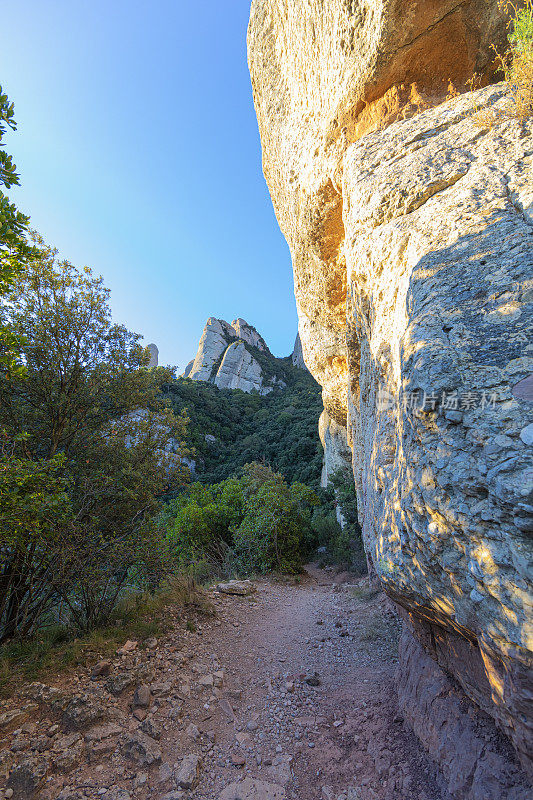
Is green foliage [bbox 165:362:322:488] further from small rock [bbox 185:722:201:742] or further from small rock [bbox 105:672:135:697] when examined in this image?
small rock [bbox 185:722:201:742]

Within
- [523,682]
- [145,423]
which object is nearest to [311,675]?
[523,682]

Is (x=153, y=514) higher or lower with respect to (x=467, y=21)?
lower

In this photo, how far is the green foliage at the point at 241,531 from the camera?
9.20m

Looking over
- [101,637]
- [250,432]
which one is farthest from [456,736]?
[250,432]

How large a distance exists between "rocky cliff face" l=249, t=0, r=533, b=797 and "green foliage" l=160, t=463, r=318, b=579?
6.24 meters

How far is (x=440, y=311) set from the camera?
2.19m

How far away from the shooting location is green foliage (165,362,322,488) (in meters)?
22.9

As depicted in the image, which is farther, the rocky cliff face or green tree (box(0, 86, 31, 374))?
green tree (box(0, 86, 31, 374))

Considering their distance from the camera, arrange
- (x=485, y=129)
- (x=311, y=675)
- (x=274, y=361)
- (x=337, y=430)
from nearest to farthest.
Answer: (x=485, y=129) → (x=311, y=675) → (x=337, y=430) → (x=274, y=361)

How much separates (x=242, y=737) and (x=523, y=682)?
2.81 m

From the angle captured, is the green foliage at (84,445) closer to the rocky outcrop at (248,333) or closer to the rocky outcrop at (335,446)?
the rocky outcrop at (335,446)

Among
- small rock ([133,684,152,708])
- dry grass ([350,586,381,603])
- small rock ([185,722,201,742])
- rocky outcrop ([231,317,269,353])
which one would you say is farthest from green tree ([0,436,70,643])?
rocky outcrop ([231,317,269,353])

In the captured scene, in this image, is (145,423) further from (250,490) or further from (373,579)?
(250,490)

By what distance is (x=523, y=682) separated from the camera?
1322 mm
